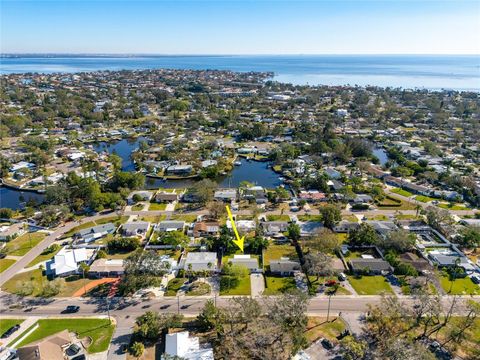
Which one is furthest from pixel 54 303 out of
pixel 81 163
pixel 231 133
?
pixel 231 133

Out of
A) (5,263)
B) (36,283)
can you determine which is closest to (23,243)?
(5,263)

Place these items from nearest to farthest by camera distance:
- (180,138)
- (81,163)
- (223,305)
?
(223,305)
(81,163)
(180,138)

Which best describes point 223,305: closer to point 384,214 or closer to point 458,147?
point 384,214

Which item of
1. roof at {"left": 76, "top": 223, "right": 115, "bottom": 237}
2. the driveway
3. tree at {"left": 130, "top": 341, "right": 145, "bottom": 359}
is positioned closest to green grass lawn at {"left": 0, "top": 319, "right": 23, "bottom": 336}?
tree at {"left": 130, "top": 341, "right": 145, "bottom": 359}

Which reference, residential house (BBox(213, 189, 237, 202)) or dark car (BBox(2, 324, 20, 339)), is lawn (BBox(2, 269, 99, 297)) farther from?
residential house (BBox(213, 189, 237, 202))

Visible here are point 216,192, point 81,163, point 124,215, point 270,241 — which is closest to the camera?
point 270,241

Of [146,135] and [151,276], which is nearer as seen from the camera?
[151,276]

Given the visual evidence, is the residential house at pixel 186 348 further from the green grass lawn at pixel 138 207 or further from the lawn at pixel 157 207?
the green grass lawn at pixel 138 207
